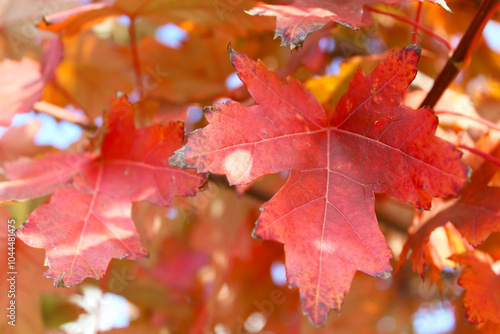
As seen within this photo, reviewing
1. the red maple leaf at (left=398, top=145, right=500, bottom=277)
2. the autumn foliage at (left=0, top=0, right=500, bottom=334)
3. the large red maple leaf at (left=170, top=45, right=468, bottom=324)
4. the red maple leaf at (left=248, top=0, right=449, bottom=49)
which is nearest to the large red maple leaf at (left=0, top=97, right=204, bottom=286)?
the autumn foliage at (left=0, top=0, right=500, bottom=334)

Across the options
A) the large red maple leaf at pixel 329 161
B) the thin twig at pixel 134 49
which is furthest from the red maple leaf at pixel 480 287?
the thin twig at pixel 134 49

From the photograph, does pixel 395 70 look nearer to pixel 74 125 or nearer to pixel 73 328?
pixel 74 125

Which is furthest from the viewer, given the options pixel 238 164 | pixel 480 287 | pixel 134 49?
pixel 134 49

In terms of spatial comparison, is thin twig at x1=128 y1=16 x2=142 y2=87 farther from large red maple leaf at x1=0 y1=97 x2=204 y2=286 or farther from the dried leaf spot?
the dried leaf spot

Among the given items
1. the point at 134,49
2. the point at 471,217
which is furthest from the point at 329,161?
the point at 134,49

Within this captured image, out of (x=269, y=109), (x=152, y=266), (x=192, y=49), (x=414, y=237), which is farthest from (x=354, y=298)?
(x=269, y=109)

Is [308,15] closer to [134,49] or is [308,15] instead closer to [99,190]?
[99,190]
